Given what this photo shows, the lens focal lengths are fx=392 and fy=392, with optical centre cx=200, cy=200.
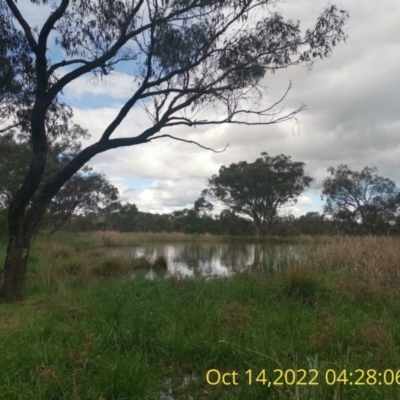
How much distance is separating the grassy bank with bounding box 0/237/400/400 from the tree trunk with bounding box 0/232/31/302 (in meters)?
0.26

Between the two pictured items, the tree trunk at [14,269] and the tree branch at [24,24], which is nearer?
the tree trunk at [14,269]

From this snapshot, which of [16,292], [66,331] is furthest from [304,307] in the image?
[16,292]

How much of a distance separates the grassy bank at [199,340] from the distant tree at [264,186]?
30.2 m

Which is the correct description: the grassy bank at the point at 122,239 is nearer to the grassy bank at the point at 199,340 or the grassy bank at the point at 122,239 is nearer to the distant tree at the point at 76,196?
the distant tree at the point at 76,196

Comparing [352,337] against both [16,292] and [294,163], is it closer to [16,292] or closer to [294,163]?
[16,292]

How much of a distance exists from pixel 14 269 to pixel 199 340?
11.3 ft

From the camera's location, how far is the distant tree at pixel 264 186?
1423 inches

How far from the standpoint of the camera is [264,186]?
36219 mm

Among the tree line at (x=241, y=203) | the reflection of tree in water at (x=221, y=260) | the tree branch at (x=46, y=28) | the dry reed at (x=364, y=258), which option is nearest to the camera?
the tree branch at (x=46, y=28)

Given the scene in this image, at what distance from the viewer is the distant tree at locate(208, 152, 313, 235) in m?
36.2

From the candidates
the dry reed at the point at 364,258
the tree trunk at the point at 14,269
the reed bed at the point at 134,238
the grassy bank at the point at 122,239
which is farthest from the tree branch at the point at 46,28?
the reed bed at the point at 134,238

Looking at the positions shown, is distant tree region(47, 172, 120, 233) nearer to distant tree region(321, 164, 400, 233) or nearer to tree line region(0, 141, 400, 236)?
tree line region(0, 141, 400, 236)

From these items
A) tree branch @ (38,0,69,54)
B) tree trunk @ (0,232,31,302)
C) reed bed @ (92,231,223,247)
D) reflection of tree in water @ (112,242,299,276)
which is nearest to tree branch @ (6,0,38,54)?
tree branch @ (38,0,69,54)

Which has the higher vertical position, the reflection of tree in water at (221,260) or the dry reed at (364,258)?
the dry reed at (364,258)
